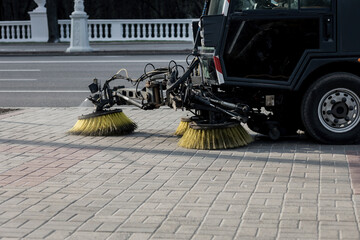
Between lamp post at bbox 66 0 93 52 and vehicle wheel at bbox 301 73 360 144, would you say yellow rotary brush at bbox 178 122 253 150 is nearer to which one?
vehicle wheel at bbox 301 73 360 144

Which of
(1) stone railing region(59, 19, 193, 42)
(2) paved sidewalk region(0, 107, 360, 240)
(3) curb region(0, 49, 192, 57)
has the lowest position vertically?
(2) paved sidewalk region(0, 107, 360, 240)

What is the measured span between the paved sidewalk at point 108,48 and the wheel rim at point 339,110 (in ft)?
62.7

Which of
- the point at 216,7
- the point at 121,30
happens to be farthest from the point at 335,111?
the point at 121,30

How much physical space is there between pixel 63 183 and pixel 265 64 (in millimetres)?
2985

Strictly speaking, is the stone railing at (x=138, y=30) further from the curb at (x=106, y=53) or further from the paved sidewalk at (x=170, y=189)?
the paved sidewalk at (x=170, y=189)

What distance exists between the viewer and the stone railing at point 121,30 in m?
33.2

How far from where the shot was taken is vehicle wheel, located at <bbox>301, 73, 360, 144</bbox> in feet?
28.9

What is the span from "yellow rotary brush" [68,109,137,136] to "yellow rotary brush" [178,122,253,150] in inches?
54.8

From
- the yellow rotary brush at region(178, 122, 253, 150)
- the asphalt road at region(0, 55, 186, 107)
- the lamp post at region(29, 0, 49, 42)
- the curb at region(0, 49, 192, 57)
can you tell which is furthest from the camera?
the lamp post at region(29, 0, 49, 42)

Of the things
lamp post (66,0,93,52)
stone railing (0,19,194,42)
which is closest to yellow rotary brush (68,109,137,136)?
lamp post (66,0,93,52)

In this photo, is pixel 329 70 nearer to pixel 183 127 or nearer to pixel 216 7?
pixel 216 7

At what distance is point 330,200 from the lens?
637 centimetres

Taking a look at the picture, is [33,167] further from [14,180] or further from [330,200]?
[330,200]

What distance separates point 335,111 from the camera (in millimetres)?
8875
